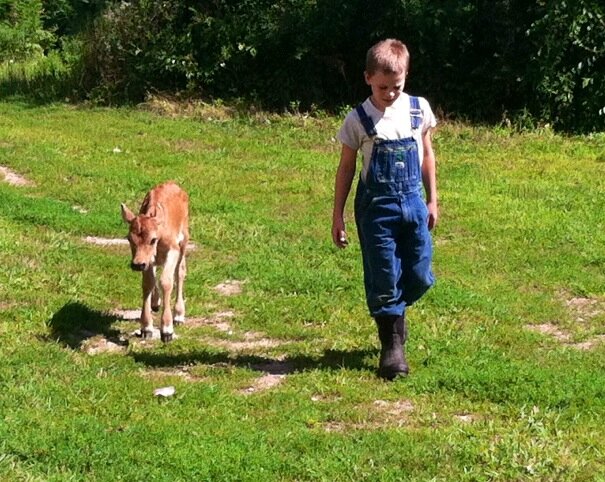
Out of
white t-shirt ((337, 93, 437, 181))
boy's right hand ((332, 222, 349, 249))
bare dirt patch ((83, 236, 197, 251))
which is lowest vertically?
bare dirt patch ((83, 236, 197, 251))

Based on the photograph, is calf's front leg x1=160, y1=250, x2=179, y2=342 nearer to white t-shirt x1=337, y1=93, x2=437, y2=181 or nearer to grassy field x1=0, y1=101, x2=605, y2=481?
grassy field x1=0, y1=101, x2=605, y2=481

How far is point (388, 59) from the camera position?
19.6ft

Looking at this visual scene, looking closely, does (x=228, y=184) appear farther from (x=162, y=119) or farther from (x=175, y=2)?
(x=175, y=2)

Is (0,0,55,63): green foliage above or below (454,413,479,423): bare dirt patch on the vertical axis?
above

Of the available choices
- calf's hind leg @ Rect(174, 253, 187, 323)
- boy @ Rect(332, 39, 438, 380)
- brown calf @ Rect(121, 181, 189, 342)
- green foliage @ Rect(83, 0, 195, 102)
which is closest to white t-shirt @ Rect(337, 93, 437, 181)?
boy @ Rect(332, 39, 438, 380)

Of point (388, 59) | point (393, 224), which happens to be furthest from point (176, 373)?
point (388, 59)

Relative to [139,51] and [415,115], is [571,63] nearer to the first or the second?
[139,51]

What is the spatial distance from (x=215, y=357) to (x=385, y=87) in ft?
7.52

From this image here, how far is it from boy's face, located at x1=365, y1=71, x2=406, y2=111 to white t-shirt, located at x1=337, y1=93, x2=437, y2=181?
0.05 metres

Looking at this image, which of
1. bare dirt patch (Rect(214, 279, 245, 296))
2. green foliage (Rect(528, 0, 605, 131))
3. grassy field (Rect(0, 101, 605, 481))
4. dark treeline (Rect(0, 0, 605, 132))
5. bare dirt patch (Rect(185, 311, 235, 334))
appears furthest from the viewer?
dark treeline (Rect(0, 0, 605, 132))

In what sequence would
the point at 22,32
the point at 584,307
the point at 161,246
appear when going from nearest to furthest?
the point at 161,246, the point at 584,307, the point at 22,32

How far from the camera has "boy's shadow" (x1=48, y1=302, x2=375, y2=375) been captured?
6871 millimetres

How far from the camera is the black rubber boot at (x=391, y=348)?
6.52 meters

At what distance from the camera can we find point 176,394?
6273 mm
